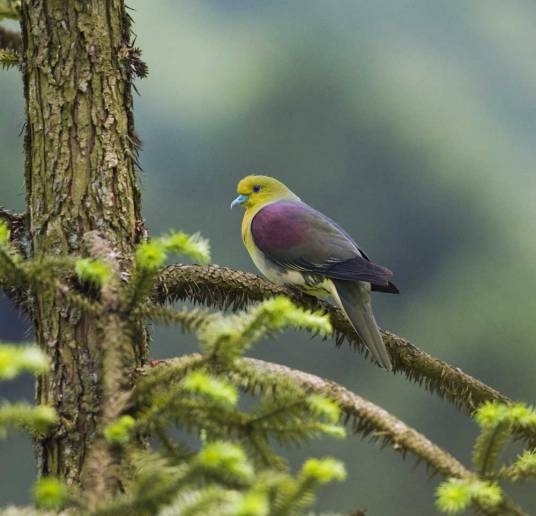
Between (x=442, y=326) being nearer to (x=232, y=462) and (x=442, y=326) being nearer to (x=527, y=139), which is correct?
(x=527, y=139)

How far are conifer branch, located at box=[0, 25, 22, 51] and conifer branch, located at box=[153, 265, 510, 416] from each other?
0.88 metres

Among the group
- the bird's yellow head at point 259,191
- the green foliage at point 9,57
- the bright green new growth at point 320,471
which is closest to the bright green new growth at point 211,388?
the bright green new growth at point 320,471

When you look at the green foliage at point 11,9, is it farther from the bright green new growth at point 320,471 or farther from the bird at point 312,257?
the bright green new growth at point 320,471

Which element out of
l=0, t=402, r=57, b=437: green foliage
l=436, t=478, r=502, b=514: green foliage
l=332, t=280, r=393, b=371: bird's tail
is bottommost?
l=436, t=478, r=502, b=514: green foliage

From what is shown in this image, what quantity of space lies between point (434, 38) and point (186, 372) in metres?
40.3

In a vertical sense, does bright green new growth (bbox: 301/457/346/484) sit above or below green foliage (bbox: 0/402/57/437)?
below

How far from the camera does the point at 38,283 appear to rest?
2031mm

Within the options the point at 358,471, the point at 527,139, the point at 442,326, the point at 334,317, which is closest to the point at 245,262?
the point at 358,471

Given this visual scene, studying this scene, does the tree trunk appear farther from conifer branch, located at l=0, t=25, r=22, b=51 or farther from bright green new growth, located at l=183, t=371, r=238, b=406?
bright green new growth, located at l=183, t=371, r=238, b=406

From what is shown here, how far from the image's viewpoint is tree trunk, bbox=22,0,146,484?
102 inches

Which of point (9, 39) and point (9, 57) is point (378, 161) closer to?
point (9, 39)

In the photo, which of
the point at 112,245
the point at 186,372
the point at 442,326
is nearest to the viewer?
the point at 186,372

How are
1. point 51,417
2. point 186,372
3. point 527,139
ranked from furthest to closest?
point 527,139 → point 186,372 → point 51,417

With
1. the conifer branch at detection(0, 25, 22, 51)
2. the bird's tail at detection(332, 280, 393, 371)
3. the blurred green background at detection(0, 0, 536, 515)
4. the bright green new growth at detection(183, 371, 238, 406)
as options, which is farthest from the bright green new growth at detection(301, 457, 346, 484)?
the blurred green background at detection(0, 0, 536, 515)
